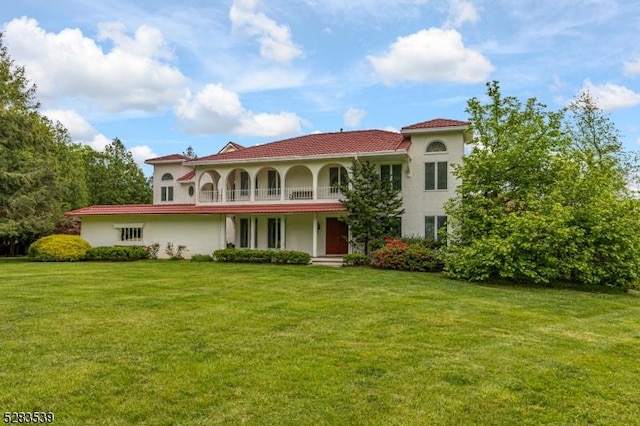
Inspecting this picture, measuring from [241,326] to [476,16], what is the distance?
49.3 feet

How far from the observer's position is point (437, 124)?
2178 cm

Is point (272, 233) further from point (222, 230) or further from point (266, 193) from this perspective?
point (222, 230)

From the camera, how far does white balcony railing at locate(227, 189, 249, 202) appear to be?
83.0ft

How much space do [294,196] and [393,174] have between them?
544cm

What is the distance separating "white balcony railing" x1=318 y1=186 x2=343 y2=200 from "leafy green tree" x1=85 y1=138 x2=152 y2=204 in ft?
93.7

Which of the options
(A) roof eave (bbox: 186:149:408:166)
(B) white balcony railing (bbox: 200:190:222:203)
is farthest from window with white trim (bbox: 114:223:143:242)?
(A) roof eave (bbox: 186:149:408:166)

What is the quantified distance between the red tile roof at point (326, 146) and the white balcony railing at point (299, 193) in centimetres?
191

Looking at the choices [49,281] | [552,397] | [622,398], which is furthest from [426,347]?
[49,281]

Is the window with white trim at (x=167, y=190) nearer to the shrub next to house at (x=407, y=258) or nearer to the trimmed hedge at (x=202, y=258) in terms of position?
the trimmed hedge at (x=202, y=258)

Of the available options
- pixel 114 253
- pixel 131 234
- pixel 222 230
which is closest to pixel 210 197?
pixel 222 230

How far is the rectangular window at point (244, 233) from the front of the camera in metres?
25.1

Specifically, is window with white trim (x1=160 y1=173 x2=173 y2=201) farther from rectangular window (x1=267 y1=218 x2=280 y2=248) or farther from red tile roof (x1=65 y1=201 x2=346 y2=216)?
rectangular window (x1=267 y1=218 x2=280 y2=248)

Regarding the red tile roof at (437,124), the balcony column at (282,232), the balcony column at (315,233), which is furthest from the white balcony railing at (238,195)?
the red tile roof at (437,124)

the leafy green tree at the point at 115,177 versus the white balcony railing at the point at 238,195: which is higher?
the leafy green tree at the point at 115,177
